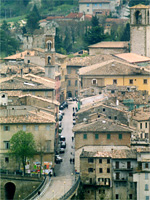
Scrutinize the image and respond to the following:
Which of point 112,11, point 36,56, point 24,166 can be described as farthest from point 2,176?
point 112,11

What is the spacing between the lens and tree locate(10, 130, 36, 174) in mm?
73562

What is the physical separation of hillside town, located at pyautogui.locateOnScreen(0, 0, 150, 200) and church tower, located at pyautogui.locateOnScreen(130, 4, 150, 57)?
5.68 m

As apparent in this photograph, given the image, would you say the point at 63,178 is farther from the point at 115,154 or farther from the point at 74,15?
the point at 74,15

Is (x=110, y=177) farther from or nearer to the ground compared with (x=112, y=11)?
nearer to the ground

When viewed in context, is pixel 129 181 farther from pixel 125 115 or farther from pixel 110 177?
pixel 125 115

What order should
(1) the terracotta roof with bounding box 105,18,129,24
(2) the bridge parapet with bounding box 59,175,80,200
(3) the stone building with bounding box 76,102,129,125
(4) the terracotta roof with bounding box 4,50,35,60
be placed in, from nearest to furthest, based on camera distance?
(2) the bridge parapet with bounding box 59,175,80,200 → (3) the stone building with bounding box 76,102,129,125 → (4) the terracotta roof with bounding box 4,50,35,60 → (1) the terracotta roof with bounding box 105,18,129,24

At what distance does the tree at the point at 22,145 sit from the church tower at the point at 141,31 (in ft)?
171

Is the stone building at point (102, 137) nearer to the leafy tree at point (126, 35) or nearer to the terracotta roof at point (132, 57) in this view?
the terracotta roof at point (132, 57)

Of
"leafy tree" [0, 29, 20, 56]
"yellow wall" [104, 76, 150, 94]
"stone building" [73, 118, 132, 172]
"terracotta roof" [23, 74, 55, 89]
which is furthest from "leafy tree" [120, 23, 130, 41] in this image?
"stone building" [73, 118, 132, 172]

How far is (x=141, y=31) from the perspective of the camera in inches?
4897

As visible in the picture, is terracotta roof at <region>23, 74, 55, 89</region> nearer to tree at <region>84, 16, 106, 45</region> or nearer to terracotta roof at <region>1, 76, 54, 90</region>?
terracotta roof at <region>1, 76, 54, 90</region>

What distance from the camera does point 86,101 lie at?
90.4 meters

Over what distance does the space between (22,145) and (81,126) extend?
182 inches

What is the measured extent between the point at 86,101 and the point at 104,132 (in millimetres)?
17103
